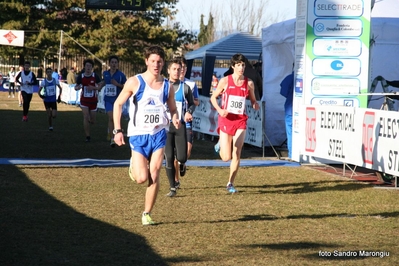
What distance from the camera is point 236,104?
11750 mm

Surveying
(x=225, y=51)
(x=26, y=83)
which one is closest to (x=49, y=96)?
(x=26, y=83)

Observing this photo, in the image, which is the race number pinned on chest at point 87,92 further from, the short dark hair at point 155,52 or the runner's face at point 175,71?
the short dark hair at point 155,52

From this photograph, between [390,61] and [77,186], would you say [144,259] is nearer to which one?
[77,186]

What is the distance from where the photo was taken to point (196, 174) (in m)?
14.0

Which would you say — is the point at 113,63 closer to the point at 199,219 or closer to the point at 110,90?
→ the point at 110,90

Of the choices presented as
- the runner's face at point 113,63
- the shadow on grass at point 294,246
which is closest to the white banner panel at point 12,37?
the runner's face at point 113,63

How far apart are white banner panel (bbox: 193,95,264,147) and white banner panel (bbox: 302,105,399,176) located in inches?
117

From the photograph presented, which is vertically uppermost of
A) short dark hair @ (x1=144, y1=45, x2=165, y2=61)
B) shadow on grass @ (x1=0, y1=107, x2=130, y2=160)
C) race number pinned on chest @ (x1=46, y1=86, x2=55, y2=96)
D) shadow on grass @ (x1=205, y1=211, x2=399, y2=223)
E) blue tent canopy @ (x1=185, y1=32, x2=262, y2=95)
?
blue tent canopy @ (x1=185, y1=32, x2=262, y2=95)

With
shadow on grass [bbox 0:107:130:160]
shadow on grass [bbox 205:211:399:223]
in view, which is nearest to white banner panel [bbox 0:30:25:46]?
shadow on grass [bbox 0:107:130:160]

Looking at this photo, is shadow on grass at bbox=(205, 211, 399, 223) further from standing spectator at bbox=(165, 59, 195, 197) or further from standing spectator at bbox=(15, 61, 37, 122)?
standing spectator at bbox=(15, 61, 37, 122)

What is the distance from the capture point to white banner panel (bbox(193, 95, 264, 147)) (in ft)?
59.3

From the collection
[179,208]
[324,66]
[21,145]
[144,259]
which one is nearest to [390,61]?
[324,66]

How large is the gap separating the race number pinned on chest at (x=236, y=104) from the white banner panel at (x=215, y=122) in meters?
5.90

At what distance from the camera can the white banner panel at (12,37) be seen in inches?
2190
